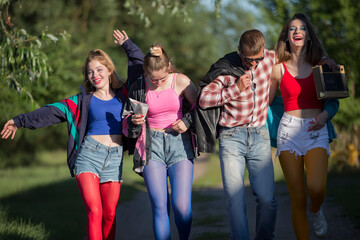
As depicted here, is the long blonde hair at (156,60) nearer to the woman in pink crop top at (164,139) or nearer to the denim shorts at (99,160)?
the woman in pink crop top at (164,139)

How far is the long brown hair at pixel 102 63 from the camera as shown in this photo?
523 cm

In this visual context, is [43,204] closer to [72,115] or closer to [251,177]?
[72,115]

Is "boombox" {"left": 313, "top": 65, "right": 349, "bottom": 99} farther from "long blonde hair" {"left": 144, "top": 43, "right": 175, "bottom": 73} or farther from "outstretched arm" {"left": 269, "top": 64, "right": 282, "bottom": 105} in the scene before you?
"long blonde hair" {"left": 144, "top": 43, "right": 175, "bottom": 73}

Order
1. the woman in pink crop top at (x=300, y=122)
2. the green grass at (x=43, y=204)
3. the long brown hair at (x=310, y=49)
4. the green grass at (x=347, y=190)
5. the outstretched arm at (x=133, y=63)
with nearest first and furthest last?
the woman in pink crop top at (x=300, y=122) → the long brown hair at (x=310, y=49) → the outstretched arm at (x=133, y=63) → the green grass at (x=43, y=204) → the green grass at (x=347, y=190)

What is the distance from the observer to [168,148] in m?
4.90

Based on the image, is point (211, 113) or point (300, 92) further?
point (300, 92)

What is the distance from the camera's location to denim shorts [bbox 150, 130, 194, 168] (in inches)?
193

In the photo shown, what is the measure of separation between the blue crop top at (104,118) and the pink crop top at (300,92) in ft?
5.16

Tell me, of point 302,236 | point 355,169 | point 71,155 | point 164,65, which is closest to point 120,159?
point 71,155

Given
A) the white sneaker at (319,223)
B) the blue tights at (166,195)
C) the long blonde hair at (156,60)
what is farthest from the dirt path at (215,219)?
the long blonde hair at (156,60)

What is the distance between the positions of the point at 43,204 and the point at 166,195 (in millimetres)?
5666

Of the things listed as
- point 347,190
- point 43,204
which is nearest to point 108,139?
point 43,204

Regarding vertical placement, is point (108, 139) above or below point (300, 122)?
above

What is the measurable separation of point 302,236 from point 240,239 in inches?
26.1
